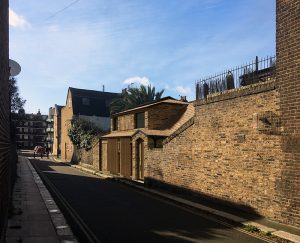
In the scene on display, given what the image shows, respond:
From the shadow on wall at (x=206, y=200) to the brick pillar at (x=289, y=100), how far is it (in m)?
1.60

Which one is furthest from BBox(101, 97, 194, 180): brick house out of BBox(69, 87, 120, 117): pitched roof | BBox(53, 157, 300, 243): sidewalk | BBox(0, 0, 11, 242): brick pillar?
BBox(69, 87, 120, 117): pitched roof

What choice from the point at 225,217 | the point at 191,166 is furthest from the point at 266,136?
the point at 191,166

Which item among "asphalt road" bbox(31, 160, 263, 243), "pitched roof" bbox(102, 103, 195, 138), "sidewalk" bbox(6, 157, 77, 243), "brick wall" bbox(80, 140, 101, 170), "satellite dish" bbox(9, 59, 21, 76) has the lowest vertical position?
"asphalt road" bbox(31, 160, 263, 243)

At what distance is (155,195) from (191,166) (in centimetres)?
236

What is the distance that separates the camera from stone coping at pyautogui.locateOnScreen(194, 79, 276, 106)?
12.6 metres

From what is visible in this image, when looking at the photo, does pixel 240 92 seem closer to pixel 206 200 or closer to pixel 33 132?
pixel 206 200

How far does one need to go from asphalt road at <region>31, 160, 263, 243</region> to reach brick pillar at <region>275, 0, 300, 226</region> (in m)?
1.65

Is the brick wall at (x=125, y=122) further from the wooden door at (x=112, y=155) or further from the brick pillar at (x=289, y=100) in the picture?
the brick pillar at (x=289, y=100)

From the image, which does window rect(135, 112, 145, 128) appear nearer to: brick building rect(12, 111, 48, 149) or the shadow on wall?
the shadow on wall

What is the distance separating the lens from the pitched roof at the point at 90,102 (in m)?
63.2

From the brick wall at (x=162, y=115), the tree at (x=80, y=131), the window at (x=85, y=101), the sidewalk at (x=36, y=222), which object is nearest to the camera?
the sidewalk at (x=36, y=222)

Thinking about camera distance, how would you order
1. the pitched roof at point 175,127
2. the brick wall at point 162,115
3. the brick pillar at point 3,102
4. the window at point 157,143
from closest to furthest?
1. the brick pillar at point 3,102
2. the window at point 157,143
3. the pitched roof at point 175,127
4. the brick wall at point 162,115

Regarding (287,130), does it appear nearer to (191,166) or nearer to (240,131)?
(240,131)

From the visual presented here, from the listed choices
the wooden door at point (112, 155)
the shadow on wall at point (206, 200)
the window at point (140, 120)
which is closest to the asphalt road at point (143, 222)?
the shadow on wall at point (206, 200)
